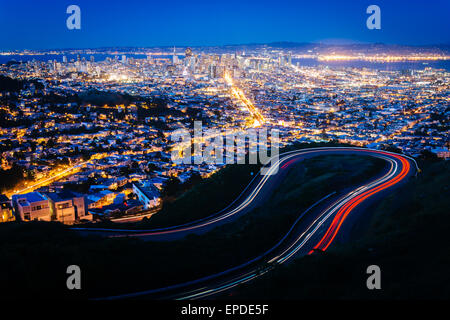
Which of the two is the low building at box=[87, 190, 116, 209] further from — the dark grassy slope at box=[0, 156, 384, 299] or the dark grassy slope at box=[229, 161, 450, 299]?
the dark grassy slope at box=[229, 161, 450, 299]

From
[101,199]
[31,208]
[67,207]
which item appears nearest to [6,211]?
[31,208]

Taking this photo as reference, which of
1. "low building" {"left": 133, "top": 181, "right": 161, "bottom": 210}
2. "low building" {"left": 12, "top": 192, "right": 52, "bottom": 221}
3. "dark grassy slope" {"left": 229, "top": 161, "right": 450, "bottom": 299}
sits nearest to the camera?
"dark grassy slope" {"left": 229, "top": 161, "right": 450, "bottom": 299}

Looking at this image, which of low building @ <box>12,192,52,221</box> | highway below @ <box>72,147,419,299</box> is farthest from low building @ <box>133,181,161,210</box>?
low building @ <box>12,192,52,221</box>

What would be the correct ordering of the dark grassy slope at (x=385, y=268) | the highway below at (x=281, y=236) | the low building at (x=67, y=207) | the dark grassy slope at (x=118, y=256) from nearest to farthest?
1. the dark grassy slope at (x=385, y=268)
2. the dark grassy slope at (x=118, y=256)
3. the highway below at (x=281, y=236)
4. the low building at (x=67, y=207)

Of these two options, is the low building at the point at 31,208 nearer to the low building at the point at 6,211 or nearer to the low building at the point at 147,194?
the low building at the point at 6,211

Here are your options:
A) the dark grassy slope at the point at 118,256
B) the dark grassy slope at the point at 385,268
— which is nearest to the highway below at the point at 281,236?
the dark grassy slope at the point at 118,256

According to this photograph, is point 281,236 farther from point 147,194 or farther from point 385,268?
point 147,194

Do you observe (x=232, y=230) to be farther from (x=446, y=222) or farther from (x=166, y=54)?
(x=166, y=54)

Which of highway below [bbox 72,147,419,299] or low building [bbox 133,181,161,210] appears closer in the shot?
highway below [bbox 72,147,419,299]
